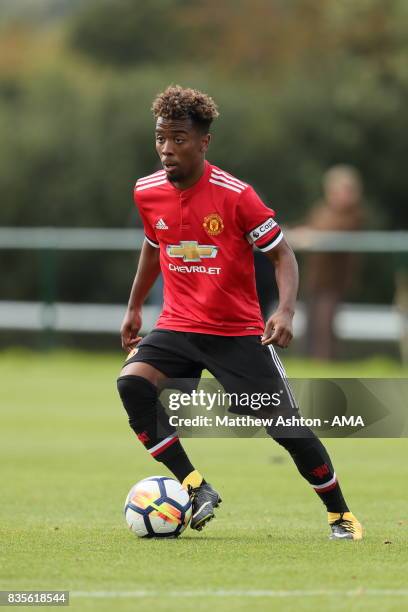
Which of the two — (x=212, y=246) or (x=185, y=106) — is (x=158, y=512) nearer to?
(x=212, y=246)

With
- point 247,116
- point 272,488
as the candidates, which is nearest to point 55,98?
point 247,116

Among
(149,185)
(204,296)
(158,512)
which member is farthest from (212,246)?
(158,512)

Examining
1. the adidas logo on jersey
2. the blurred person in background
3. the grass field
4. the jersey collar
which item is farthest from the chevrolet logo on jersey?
the blurred person in background

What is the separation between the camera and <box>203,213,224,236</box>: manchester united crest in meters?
7.80

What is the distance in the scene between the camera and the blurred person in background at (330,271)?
2058cm

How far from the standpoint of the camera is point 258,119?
35281mm

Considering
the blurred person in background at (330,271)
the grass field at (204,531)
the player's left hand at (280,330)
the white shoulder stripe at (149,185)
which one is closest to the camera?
the grass field at (204,531)

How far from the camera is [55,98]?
37438mm

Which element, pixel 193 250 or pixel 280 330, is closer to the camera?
pixel 280 330

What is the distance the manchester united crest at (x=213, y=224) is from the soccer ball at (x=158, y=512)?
129 cm

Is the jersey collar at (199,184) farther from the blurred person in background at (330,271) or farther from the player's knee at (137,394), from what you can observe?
the blurred person in background at (330,271)

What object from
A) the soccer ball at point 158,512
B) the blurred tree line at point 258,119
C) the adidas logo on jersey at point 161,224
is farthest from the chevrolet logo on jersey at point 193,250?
the blurred tree line at point 258,119

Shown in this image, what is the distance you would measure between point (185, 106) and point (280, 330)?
4.08 ft

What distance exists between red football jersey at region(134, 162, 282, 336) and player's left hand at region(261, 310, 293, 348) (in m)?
0.40
